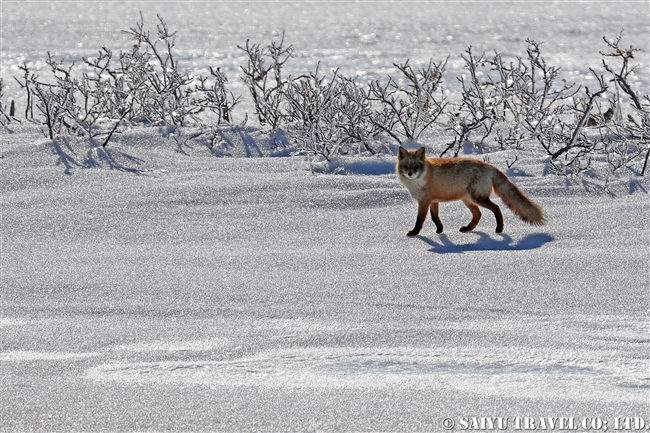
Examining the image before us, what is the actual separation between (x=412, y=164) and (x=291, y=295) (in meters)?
1.75

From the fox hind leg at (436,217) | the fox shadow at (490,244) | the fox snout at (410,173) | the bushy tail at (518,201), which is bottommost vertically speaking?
the fox shadow at (490,244)

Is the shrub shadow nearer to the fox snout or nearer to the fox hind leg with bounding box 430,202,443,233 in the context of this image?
the fox snout

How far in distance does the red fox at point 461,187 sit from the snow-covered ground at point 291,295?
137 millimetres

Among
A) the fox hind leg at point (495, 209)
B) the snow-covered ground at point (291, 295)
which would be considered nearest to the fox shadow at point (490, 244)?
the snow-covered ground at point (291, 295)

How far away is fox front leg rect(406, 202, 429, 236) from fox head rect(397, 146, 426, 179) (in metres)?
0.19

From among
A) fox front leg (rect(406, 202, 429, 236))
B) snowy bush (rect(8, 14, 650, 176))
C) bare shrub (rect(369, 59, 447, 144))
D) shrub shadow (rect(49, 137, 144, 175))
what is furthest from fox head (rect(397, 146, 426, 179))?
shrub shadow (rect(49, 137, 144, 175))

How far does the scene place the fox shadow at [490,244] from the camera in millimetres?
4891

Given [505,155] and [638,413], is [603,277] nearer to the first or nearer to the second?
[638,413]

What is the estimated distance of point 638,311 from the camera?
3.74m

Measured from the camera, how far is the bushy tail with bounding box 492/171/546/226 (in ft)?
17.4

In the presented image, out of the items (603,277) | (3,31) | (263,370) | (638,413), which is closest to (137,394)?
(263,370)

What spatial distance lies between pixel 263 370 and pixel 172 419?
1.62 ft

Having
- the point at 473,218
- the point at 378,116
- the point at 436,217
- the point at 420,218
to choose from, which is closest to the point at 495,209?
the point at 473,218

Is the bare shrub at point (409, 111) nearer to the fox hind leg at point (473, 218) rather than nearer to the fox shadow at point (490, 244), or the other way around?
the fox hind leg at point (473, 218)
